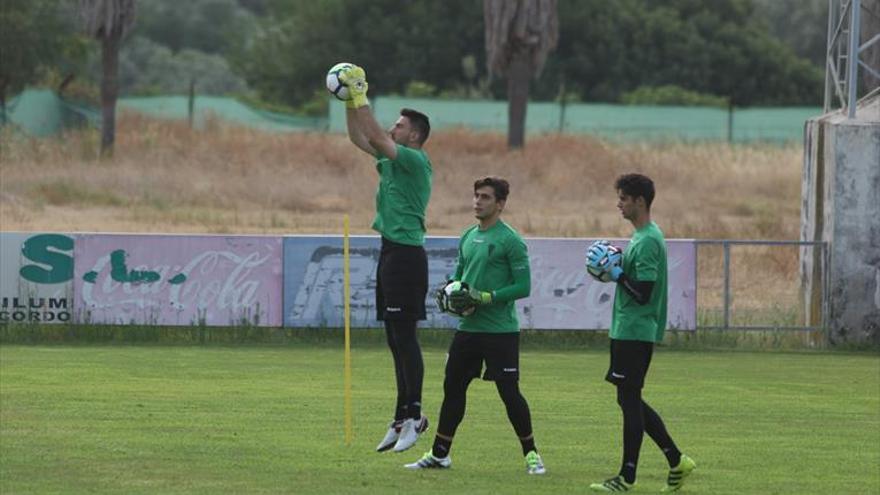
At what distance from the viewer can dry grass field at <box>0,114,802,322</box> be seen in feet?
116

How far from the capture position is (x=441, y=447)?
1214 cm

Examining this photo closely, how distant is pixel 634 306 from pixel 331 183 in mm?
28967

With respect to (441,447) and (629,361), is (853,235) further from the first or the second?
(629,361)

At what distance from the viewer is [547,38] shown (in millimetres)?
40094

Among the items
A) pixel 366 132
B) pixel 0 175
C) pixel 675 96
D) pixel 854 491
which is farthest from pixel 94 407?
pixel 675 96

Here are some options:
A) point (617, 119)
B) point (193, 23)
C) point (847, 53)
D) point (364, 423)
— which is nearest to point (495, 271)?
point (364, 423)

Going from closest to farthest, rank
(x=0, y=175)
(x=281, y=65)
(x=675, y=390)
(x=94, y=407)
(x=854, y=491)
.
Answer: (x=854, y=491) < (x=94, y=407) < (x=675, y=390) < (x=0, y=175) < (x=281, y=65)

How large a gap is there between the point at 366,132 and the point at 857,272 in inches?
502

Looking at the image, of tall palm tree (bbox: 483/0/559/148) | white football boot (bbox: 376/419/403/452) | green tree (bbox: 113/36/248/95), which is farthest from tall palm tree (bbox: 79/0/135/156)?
green tree (bbox: 113/36/248/95)

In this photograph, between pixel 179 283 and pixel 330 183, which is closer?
pixel 179 283

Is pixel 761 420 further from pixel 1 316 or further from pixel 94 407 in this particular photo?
pixel 1 316

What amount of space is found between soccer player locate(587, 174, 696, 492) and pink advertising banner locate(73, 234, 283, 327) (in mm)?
11715

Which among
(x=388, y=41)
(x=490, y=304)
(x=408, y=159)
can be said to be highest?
(x=388, y=41)

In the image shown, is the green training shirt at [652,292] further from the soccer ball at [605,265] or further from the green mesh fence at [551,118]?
the green mesh fence at [551,118]
